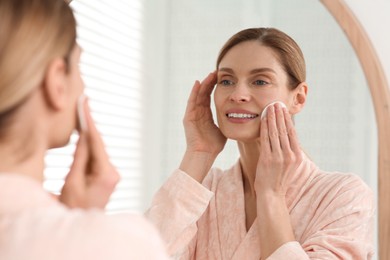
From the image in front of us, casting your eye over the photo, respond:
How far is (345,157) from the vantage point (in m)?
1.66

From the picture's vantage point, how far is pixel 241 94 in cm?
128

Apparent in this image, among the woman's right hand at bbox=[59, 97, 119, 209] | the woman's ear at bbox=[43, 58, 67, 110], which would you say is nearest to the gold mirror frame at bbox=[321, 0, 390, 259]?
the woman's right hand at bbox=[59, 97, 119, 209]

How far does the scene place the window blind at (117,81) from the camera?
1762 millimetres

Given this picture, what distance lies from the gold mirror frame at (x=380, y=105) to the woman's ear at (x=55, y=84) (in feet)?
3.86

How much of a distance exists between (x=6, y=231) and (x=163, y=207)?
808 millimetres

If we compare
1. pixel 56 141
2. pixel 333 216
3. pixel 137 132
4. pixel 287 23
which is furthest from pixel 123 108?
pixel 56 141

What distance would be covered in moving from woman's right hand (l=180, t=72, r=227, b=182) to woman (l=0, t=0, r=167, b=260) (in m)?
0.79

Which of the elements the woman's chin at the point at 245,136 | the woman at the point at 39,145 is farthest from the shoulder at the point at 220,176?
the woman at the point at 39,145

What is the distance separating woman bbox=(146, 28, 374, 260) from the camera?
1219mm

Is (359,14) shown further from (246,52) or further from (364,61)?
(246,52)

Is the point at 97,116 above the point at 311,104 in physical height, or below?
below

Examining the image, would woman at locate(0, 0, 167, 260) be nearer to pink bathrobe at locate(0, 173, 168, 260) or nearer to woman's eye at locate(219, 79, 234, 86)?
pink bathrobe at locate(0, 173, 168, 260)

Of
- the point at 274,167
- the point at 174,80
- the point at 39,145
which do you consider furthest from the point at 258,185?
the point at 39,145

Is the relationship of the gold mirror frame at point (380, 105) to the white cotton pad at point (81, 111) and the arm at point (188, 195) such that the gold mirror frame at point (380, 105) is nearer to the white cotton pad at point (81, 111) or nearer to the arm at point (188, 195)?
the arm at point (188, 195)
